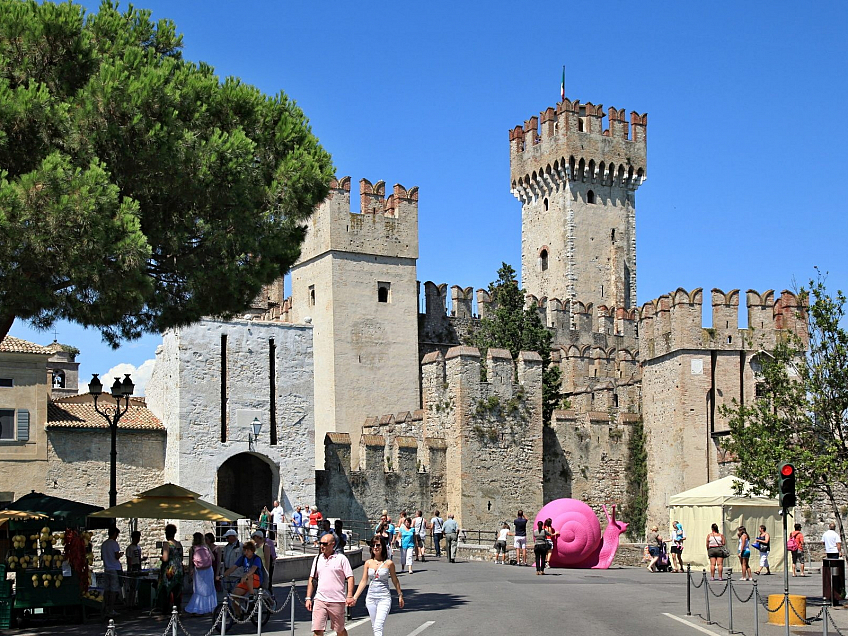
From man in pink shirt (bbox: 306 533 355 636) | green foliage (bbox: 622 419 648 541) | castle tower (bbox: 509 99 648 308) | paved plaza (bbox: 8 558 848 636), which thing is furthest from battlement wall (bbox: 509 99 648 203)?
man in pink shirt (bbox: 306 533 355 636)

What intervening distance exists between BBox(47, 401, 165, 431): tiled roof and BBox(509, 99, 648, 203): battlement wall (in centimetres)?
3541

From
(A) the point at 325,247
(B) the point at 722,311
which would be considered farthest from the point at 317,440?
(B) the point at 722,311

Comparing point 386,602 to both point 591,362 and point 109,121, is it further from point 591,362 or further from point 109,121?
point 591,362

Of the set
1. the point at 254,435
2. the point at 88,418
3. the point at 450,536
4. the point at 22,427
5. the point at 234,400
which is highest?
the point at 234,400

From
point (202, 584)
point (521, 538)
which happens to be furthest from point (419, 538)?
point (202, 584)

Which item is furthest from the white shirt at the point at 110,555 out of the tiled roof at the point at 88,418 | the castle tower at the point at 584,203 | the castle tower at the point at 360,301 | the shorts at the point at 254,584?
the castle tower at the point at 584,203

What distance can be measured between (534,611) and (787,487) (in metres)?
4.85

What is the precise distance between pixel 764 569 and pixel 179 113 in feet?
64.5

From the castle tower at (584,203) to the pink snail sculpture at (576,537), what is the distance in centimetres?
3339

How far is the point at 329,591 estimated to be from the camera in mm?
15633

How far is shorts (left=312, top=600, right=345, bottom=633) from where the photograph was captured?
15531 mm

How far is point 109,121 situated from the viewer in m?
20.4

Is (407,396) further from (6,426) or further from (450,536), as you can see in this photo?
(6,426)

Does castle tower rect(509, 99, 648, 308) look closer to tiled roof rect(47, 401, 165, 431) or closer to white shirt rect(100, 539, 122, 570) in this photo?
tiled roof rect(47, 401, 165, 431)
